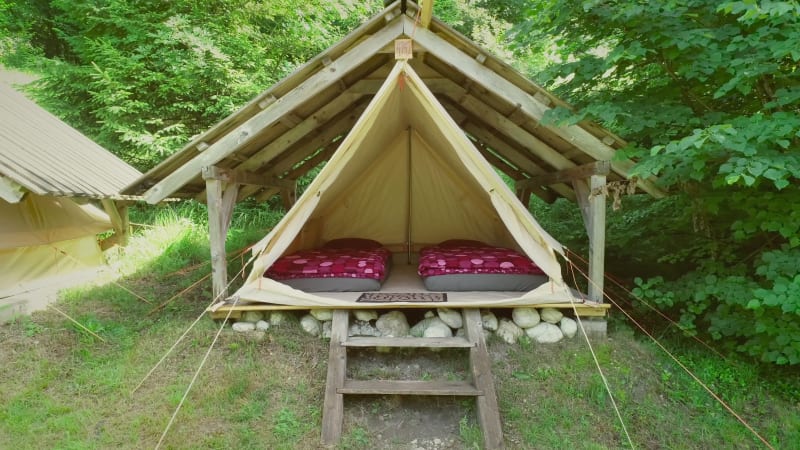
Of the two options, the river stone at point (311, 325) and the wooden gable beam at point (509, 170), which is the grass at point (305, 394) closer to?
the river stone at point (311, 325)

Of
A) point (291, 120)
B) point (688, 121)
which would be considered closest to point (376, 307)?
point (291, 120)

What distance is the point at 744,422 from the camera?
8.48 ft

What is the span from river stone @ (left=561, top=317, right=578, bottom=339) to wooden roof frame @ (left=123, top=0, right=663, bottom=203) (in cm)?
117

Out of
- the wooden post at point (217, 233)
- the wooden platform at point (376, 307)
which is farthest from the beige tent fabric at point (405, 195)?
the wooden platform at point (376, 307)

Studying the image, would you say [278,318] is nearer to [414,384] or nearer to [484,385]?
[414,384]

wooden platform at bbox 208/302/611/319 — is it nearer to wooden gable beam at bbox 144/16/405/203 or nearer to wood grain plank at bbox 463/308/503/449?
wood grain plank at bbox 463/308/503/449

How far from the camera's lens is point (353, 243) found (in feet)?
18.0

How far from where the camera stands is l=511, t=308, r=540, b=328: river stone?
3.41 meters

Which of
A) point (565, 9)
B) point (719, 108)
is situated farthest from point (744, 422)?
point (565, 9)

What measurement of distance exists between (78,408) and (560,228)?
5.90m

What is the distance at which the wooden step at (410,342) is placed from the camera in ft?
9.85

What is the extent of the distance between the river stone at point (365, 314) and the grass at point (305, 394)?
0.36 metres

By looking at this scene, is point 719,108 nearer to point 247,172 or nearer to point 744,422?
point 744,422

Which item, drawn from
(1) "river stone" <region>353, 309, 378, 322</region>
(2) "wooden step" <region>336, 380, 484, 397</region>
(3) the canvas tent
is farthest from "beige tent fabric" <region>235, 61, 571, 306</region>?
(3) the canvas tent
